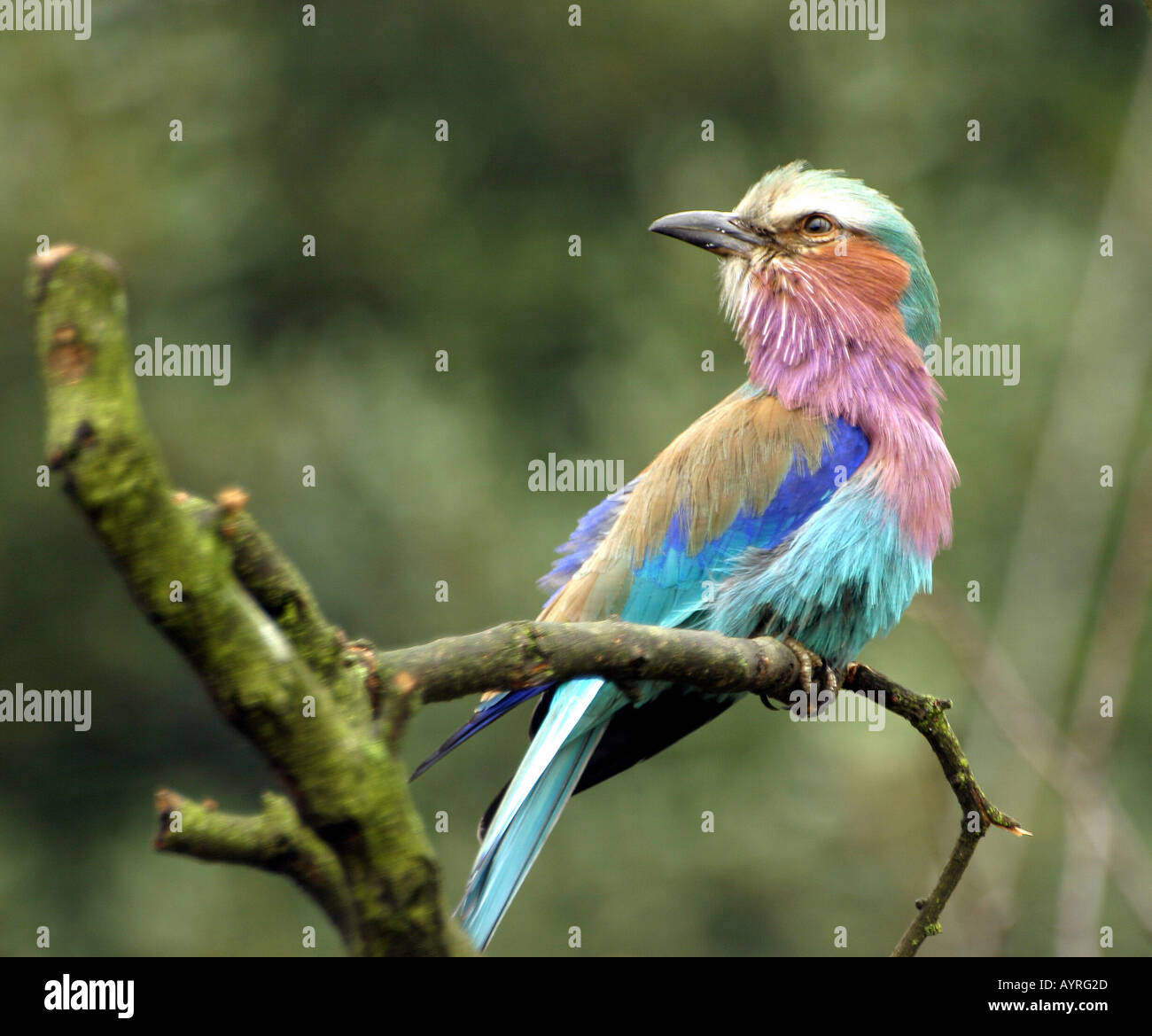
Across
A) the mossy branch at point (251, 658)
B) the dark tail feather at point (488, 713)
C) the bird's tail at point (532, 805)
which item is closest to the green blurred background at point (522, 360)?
the bird's tail at point (532, 805)

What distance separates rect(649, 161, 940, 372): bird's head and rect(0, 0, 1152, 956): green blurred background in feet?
6.29

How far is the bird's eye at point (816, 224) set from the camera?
4.46 meters

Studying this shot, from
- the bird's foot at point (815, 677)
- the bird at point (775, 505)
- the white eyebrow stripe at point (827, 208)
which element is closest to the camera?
the bird's foot at point (815, 677)

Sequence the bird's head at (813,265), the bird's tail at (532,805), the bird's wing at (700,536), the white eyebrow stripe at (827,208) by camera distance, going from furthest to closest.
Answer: the white eyebrow stripe at (827,208) → the bird's head at (813,265) → the bird's wing at (700,536) → the bird's tail at (532,805)

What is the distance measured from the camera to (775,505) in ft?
13.3

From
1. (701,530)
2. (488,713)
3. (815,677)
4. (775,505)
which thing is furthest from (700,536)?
(488,713)

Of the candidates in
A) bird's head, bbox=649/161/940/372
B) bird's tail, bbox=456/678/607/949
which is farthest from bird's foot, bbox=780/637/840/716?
bird's head, bbox=649/161/940/372

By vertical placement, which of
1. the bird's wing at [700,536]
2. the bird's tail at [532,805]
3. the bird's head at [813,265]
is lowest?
the bird's tail at [532,805]

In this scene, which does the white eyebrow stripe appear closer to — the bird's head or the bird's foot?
the bird's head

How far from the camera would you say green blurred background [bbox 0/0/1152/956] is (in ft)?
24.4

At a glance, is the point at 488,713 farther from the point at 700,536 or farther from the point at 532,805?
the point at 700,536

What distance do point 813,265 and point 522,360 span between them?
→ 4846mm

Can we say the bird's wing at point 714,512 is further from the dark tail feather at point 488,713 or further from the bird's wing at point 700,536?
the dark tail feather at point 488,713

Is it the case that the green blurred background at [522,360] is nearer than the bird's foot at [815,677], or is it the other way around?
the bird's foot at [815,677]
